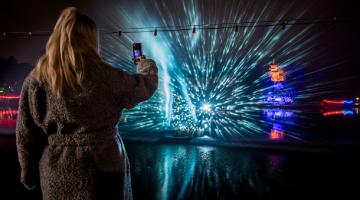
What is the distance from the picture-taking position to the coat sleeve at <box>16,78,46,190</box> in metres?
1.60

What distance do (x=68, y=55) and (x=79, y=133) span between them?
0.46m

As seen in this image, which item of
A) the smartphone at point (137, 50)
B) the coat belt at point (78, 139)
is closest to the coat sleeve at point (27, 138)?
the coat belt at point (78, 139)

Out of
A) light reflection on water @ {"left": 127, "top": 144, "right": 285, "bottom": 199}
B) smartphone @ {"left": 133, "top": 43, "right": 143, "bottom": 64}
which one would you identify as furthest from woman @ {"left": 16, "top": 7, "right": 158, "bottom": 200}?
light reflection on water @ {"left": 127, "top": 144, "right": 285, "bottom": 199}

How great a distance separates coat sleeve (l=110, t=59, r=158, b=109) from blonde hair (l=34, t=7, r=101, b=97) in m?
0.15

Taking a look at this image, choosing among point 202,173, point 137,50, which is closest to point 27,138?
point 137,50

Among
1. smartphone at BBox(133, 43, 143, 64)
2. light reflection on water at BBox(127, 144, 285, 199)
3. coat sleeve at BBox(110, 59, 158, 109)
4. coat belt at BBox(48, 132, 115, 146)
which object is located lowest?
light reflection on water at BBox(127, 144, 285, 199)

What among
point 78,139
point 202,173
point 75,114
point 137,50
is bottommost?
point 202,173

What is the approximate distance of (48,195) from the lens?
1.67 meters

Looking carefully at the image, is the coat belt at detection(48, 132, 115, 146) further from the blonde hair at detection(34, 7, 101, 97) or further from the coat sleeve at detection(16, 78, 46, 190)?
the blonde hair at detection(34, 7, 101, 97)

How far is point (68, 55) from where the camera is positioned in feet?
4.91

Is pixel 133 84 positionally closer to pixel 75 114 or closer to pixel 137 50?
pixel 75 114

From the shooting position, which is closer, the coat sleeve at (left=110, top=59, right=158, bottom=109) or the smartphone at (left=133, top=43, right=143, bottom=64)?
the coat sleeve at (left=110, top=59, right=158, bottom=109)

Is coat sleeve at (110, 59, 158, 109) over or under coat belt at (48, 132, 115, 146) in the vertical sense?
over

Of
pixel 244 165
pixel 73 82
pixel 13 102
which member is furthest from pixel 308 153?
pixel 13 102
